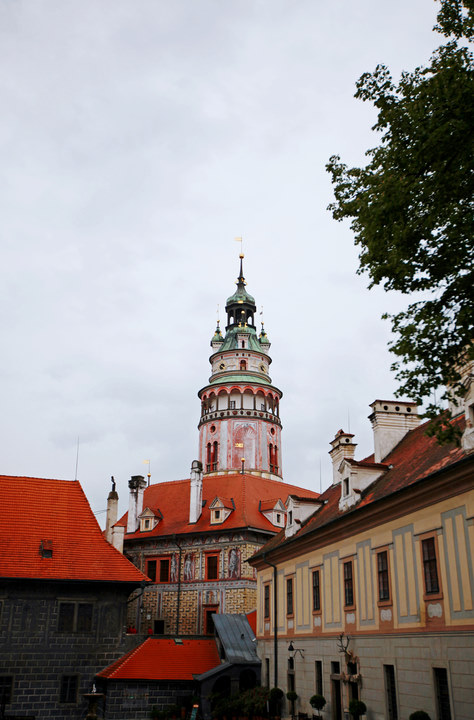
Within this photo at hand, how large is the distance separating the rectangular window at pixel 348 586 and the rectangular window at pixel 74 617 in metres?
13.3

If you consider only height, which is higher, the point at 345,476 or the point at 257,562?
the point at 345,476

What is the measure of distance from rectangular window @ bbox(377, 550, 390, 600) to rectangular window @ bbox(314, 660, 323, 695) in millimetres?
5173

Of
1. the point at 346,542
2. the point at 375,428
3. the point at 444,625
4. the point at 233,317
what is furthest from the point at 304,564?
the point at 233,317

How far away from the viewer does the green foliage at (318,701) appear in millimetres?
20969

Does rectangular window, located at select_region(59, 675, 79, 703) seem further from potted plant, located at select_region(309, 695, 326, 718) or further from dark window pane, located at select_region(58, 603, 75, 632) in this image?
potted plant, located at select_region(309, 695, 326, 718)

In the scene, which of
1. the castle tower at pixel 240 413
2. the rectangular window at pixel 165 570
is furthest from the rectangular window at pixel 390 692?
the castle tower at pixel 240 413

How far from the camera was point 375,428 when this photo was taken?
24078 millimetres

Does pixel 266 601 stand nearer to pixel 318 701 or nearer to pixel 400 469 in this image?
pixel 318 701

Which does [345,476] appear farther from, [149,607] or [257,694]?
[149,607]

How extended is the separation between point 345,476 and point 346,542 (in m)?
2.09

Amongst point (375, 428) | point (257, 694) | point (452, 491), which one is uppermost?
point (375, 428)

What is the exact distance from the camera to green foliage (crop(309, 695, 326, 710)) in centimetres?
2097

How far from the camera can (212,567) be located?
3912cm

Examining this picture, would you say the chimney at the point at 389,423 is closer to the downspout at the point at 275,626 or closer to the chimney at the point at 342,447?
the chimney at the point at 342,447
